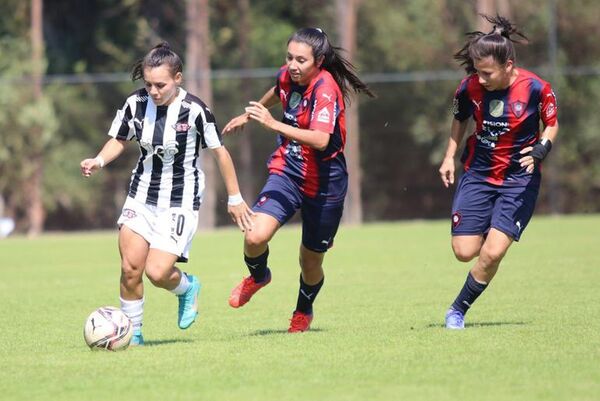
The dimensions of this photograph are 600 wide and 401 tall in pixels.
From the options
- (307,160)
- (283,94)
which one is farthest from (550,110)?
(283,94)

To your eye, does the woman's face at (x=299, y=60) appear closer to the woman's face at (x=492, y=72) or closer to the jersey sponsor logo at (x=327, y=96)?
the jersey sponsor logo at (x=327, y=96)

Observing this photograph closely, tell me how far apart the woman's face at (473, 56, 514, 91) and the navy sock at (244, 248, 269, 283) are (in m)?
1.86

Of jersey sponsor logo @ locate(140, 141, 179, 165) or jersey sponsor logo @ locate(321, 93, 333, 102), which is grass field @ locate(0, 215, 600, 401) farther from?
jersey sponsor logo @ locate(321, 93, 333, 102)

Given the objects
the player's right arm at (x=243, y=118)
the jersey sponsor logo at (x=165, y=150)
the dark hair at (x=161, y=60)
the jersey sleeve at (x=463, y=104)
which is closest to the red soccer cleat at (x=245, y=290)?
the player's right arm at (x=243, y=118)

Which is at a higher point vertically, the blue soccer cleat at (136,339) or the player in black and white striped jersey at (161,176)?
the player in black and white striped jersey at (161,176)

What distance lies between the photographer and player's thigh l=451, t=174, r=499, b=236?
26.5ft

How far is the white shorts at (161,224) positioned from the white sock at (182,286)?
0.26 m

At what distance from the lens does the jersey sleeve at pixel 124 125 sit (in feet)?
24.2

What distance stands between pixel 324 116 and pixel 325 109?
0.18ft

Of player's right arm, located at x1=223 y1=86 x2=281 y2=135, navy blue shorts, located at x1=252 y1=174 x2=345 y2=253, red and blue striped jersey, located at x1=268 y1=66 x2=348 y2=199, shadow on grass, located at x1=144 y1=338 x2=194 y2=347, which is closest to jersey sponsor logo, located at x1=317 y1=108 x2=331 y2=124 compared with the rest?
red and blue striped jersey, located at x1=268 y1=66 x2=348 y2=199

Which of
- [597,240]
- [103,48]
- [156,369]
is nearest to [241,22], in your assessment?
[103,48]

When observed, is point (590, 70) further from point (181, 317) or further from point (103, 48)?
point (181, 317)

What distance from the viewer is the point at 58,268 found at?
50.2 ft

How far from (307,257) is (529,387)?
2.76 metres
